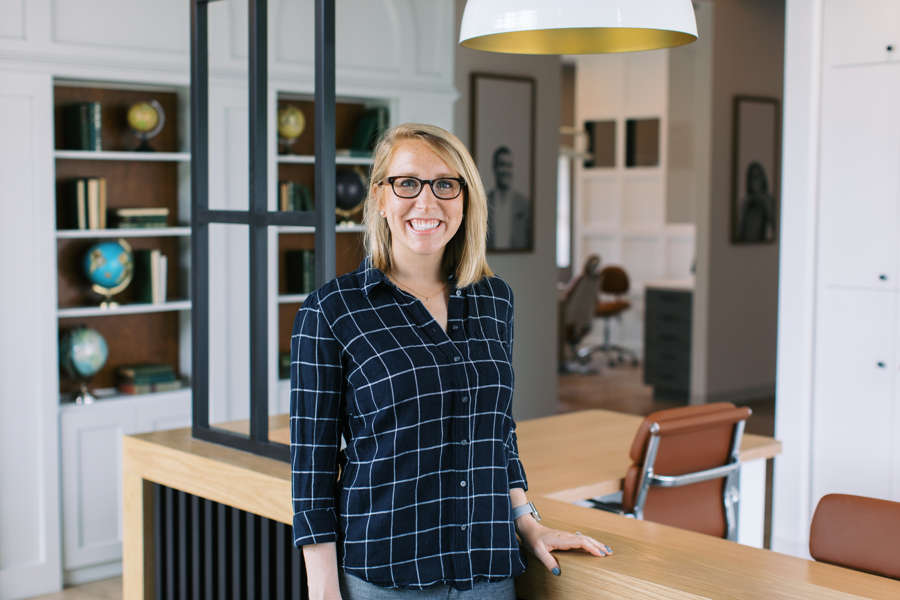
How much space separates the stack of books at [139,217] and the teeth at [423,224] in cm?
326

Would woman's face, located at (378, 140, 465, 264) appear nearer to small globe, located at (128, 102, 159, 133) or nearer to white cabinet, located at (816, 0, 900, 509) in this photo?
white cabinet, located at (816, 0, 900, 509)

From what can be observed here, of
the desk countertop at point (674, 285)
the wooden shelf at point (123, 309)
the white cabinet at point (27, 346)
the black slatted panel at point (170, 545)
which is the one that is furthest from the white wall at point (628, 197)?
the black slatted panel at point (170, 545)

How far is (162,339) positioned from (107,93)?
47.3 inches

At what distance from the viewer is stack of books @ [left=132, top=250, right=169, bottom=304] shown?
4.97 metres

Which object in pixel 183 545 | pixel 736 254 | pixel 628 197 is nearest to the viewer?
pixel 183 545

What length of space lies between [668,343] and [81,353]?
5.46m

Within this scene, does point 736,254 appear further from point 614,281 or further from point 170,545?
point 170,545

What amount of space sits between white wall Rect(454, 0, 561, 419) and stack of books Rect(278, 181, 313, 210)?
1.55 m

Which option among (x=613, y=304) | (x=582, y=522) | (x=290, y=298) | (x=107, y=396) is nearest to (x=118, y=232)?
(x=107, y=396)

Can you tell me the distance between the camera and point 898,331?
441 cm

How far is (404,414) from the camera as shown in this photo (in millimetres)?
1858

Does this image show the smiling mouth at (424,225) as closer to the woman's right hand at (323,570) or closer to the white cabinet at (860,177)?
the woman's right hand at (323,570)

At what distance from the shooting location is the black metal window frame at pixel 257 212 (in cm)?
252

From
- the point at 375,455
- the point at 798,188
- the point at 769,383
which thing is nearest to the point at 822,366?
the point at 798,188
